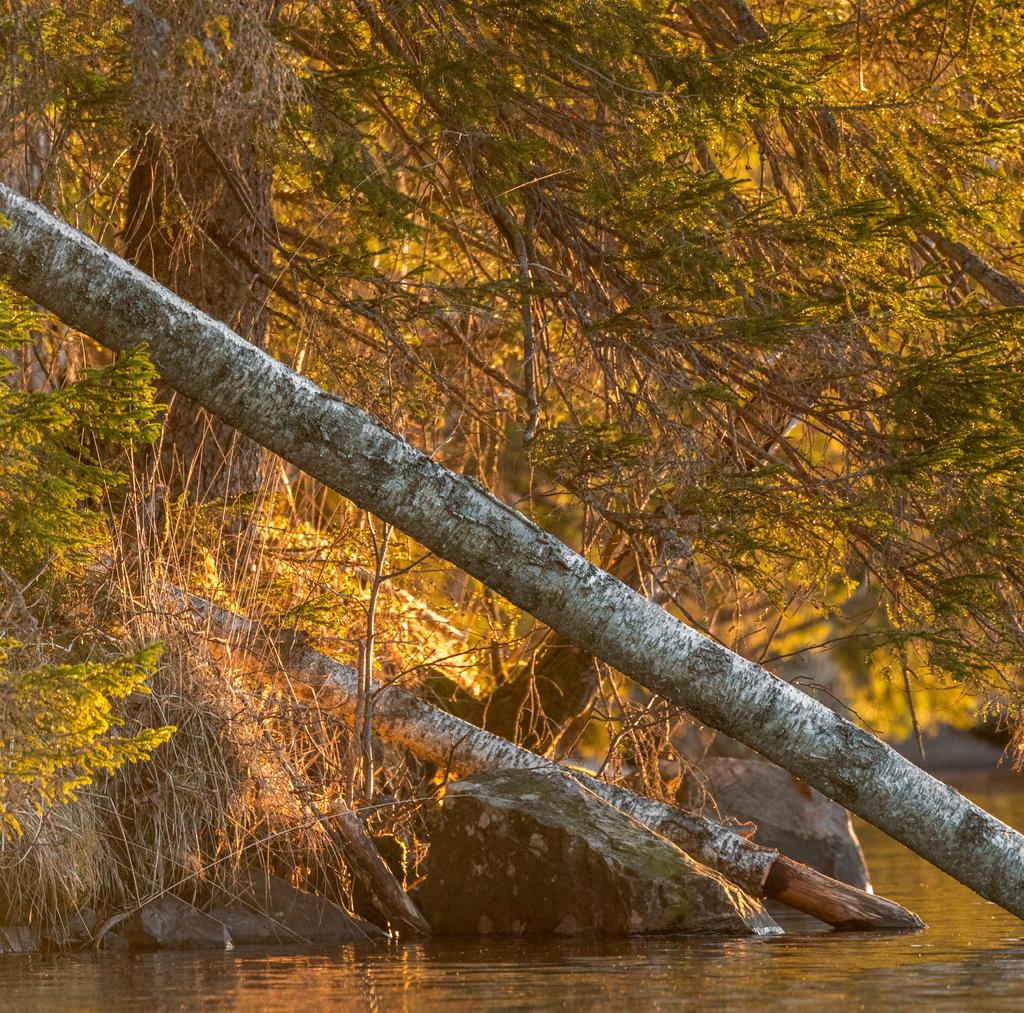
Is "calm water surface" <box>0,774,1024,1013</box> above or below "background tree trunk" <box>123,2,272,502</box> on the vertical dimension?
below

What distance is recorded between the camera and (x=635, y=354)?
739cm

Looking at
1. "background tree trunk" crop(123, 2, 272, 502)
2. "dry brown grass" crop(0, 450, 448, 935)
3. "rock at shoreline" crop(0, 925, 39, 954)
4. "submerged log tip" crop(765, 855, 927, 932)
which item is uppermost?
"background tree trunk" crop(123, 2, 272, 502)

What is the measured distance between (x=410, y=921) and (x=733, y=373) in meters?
2.95

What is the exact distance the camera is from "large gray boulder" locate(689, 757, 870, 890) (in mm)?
9977

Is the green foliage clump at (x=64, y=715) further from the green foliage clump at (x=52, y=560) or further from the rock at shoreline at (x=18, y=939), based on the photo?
the rock at shoreline at (x=18, y=939)

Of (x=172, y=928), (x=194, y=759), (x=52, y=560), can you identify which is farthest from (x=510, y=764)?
(x=52, y=560)

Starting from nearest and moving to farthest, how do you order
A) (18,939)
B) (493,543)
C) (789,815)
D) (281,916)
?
(493,543), (18,939), (281,916), (789,815)

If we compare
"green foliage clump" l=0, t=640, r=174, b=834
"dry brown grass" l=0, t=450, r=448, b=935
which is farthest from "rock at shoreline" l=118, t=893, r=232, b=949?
"green foliage clump" l=0, t=640, r=174, b=834

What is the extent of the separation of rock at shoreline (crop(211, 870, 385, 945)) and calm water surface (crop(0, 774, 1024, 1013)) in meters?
0.31

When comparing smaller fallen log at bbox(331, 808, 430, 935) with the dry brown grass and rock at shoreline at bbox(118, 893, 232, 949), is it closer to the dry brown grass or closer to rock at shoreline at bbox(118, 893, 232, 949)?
the dry brown grass

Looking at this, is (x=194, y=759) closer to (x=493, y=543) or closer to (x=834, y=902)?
(x=493, y=543)

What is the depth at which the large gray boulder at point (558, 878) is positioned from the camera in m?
7.02

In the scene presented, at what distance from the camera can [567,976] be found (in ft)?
18.2

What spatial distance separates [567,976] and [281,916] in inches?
69.6
